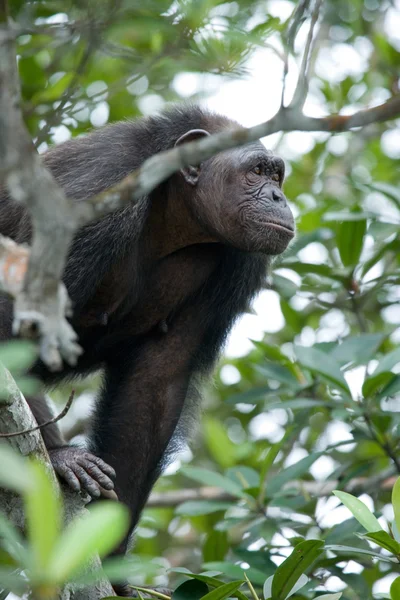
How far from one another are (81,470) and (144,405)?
1138mm

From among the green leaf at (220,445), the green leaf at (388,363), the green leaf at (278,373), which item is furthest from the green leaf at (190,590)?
the green leaf at (220,445)

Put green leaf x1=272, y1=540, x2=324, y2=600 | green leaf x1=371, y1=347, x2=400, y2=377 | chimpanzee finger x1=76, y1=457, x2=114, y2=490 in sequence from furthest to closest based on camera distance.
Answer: green leaf x1=371, y1=347, x2=400, y2=377 < chimpanzee finger x1=76, y1=457, x2=114, y2=490 < green leaf x1=272, y1=540, x2=324, y2=600

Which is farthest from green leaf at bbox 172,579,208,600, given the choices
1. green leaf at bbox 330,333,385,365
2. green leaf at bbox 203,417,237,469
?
green leaf at bbox 203,417,237,469

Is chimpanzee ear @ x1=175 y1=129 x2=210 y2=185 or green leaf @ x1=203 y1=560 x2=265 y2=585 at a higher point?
chimpanzee ear @ x1=175 y1=129 x2=210 y2=185

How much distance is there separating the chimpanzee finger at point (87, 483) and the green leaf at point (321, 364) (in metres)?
1.40

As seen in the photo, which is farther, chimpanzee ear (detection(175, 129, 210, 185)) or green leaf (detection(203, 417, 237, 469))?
green leaf (detection(203, 417, 237, 469))

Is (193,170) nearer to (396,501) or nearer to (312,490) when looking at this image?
(312,490)

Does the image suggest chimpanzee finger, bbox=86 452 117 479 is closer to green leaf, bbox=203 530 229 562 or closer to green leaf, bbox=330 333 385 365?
green leaf, bbox=203 530 229 562

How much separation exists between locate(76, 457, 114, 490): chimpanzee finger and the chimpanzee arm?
735 mm

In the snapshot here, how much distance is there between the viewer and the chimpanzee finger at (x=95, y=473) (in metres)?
4.67

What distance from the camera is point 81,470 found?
461 centimetres

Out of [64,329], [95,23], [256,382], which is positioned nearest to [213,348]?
[256,382]

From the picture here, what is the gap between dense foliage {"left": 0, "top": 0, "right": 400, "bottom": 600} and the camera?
4543 mm

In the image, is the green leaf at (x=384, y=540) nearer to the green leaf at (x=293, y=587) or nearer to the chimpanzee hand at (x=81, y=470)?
the green leaf at (x=293, y=587)
